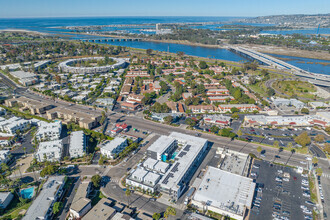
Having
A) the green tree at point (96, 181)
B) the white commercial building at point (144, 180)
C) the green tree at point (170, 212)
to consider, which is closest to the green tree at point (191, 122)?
the white commercial building at point (144, 180)

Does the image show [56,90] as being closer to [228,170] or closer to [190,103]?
[190,103]

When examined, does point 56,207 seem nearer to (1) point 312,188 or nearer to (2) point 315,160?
(1) point 312,188

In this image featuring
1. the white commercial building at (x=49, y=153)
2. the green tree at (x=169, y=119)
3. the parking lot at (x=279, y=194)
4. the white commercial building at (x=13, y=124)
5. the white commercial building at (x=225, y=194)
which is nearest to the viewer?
the white commercial building at (x=225, y=194)

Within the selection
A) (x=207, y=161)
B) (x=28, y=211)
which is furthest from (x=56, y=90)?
(x=207, y=161)

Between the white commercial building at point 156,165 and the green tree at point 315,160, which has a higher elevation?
the white commercial building at point 156,165

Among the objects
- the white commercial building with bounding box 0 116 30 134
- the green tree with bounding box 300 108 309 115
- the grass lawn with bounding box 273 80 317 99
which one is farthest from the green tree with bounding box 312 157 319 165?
the white commercial building with bounding box 0 116 30 134

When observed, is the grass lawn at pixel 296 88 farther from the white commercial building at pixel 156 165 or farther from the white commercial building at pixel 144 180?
the white commercial building at pixel 144 180

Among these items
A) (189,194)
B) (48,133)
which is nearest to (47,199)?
(48,133)

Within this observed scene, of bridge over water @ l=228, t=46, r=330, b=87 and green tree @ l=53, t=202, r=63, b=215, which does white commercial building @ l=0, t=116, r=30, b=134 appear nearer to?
green tree @ l=53, t=202, r=63, b=215
